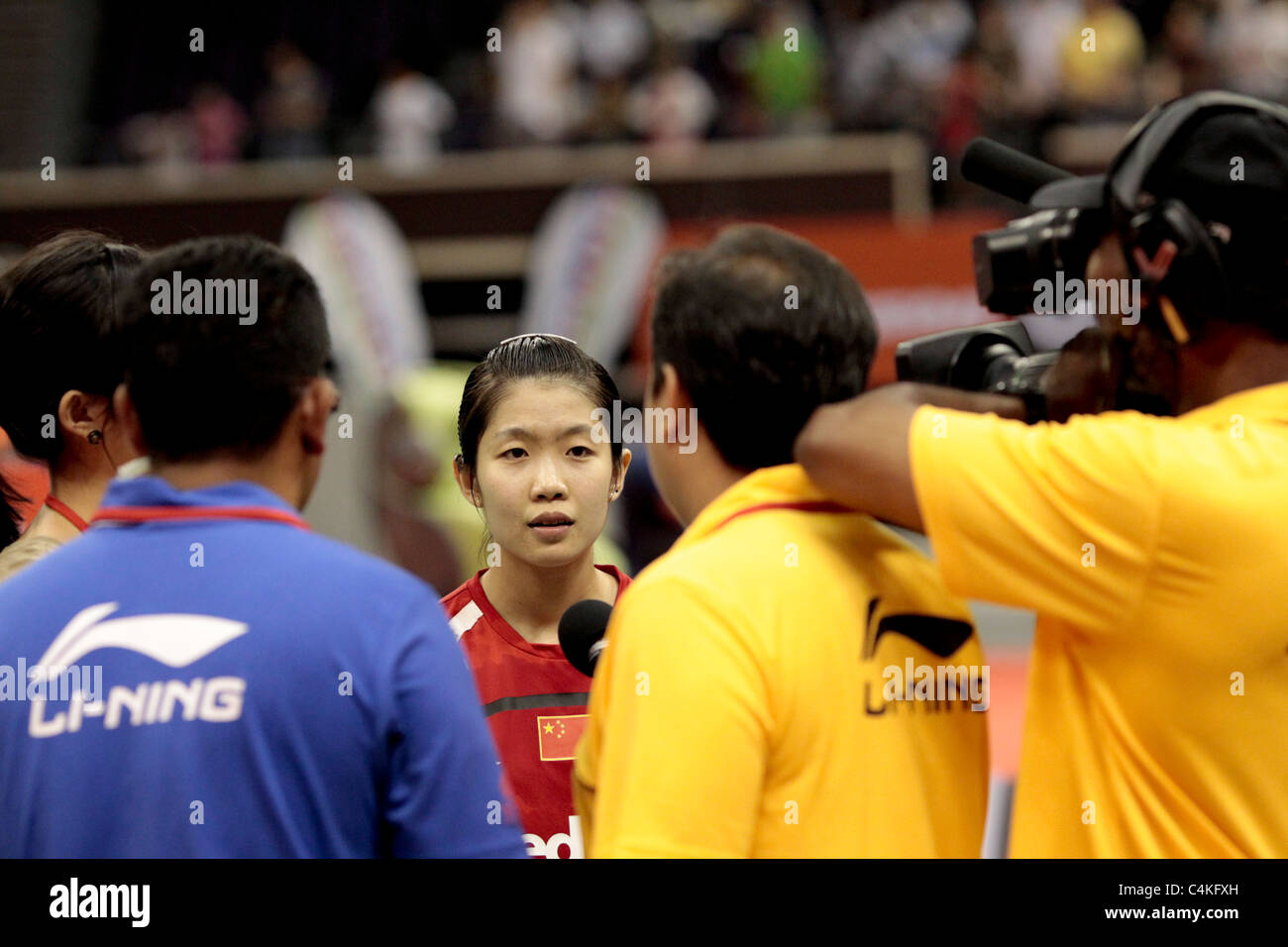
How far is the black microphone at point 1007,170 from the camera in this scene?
2.49 meters

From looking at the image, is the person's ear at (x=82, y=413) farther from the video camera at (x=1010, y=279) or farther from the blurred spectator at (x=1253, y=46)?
the blurred spectator at (x=1253, y=46)

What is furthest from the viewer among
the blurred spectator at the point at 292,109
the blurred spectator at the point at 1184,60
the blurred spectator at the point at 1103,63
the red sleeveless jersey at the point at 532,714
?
the blurred spectator at the point at 292,109

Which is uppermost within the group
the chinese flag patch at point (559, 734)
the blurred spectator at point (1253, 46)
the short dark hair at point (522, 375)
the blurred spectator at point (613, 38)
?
the blurred spectator at point (613, 38)

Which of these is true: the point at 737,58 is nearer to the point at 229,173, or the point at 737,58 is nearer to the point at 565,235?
the point at 565,235

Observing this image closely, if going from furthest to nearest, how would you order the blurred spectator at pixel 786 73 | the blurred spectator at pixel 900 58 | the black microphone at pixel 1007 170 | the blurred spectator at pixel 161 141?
the blurred spectator at pixel 161 141 → the blurred spectator at pixel 786 73 → the blurred spectator at pixel 900 58 → the black microphone at pixel 1007 170

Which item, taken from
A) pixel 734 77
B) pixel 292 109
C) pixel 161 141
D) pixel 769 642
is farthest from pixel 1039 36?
pixel 769 642

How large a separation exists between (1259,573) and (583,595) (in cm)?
152

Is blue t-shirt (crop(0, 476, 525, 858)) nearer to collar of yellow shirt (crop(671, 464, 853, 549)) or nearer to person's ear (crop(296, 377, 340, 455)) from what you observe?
person's ear (crop(296, 377, 340, 455))

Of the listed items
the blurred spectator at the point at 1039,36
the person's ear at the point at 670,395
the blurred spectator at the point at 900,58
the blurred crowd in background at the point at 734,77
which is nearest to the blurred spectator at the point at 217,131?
the blurred crowd in background at the point at 734,77

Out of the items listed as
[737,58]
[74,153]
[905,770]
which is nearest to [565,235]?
[737,58]

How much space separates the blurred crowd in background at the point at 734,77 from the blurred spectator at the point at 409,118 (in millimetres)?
20

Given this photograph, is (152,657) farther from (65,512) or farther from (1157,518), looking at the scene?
(1157,518)

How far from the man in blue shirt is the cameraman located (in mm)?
627

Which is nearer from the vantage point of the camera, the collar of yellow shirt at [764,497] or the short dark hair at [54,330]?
the collar of yellow shirt at [764,497]
